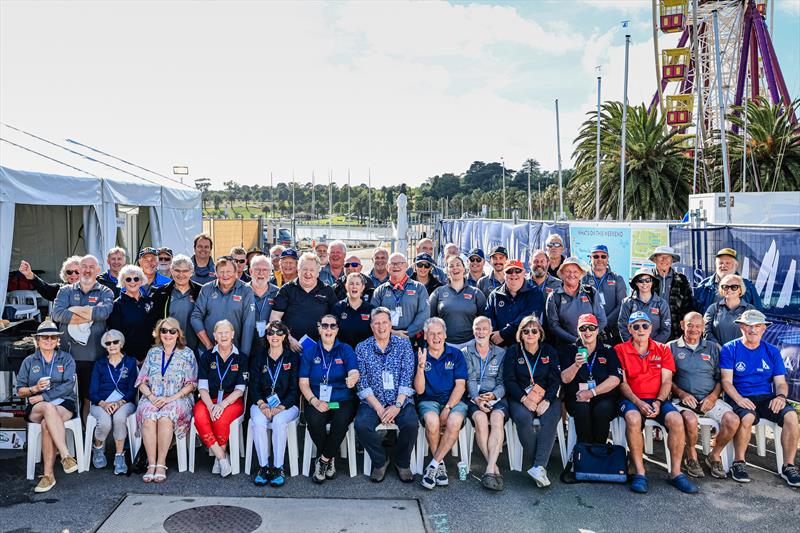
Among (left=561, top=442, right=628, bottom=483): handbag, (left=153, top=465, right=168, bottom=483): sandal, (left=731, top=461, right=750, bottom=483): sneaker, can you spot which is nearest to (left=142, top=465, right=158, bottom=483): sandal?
(left=153, top=465, right=168, bottom=483): sandal

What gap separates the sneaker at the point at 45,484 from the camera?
4.39 metres

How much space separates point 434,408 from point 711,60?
2638 cm

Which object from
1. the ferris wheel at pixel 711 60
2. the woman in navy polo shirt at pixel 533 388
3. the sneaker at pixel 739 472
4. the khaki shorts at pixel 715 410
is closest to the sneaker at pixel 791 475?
the sneaker at pixel 739 472

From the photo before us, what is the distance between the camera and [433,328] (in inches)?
194

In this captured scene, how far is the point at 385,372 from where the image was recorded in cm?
490

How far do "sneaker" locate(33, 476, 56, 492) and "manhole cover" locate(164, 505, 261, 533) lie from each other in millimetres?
1067

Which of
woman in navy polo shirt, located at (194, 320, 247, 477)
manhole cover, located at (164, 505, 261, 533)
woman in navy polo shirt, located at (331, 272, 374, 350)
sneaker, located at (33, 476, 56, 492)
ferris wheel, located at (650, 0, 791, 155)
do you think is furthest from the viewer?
ferris wheel, located at (650, 0, 791, 155)

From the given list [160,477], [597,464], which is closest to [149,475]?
[160,477]

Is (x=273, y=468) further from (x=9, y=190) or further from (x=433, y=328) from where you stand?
(x=9, y=190)

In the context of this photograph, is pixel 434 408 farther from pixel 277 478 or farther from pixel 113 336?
pixel 113 336

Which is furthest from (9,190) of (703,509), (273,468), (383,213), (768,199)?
(383,213)

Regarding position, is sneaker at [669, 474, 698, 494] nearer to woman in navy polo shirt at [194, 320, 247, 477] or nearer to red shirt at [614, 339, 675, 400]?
red shirt at [614, 339, 675, 400]

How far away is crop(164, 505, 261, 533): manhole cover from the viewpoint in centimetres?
387

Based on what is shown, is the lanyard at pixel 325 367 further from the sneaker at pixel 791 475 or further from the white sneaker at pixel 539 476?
the sneaker at pixel 791 475
